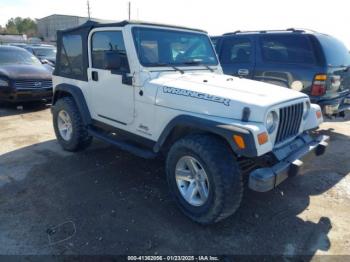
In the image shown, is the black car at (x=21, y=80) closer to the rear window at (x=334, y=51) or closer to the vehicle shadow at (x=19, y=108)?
the vehicle shadow at (x=19, y=108)

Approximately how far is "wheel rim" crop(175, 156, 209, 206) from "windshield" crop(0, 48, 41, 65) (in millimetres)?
7703

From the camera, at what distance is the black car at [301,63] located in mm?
5371

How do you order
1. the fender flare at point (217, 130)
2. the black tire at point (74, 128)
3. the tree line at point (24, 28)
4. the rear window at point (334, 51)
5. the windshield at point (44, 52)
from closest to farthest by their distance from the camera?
the fender flare at point (217, 130) → the black tire at point (74, 128) → the rear window at point (334, 51) → the windshield at point (44, 52) → the tree line at point (24, 28)

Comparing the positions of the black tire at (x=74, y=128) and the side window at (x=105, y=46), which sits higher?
Result: the side window at (x=105, y=46)

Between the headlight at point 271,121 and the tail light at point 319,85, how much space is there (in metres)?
2.88

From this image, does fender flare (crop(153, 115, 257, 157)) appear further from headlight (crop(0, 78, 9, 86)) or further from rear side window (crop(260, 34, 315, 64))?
headlight (crop(0, 78, 9, 86))

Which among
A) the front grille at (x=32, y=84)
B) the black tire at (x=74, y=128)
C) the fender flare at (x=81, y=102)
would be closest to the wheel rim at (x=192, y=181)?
the fender flare at (x=81, y=102)

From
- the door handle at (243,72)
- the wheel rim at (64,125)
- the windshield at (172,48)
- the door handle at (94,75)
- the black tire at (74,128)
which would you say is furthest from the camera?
the door handle at (243,72)

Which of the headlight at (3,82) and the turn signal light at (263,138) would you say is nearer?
the turn signal light at (263,138)

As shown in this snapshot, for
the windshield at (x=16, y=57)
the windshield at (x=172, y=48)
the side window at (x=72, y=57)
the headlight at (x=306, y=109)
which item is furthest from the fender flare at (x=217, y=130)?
the windshield at (x=16, y=57)

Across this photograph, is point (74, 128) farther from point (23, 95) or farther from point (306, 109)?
point (23, 95)

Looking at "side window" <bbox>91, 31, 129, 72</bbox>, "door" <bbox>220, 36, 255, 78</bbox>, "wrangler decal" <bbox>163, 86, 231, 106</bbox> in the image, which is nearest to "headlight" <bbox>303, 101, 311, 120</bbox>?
"wrangler decal" <bbox>163, 86, 231, 106</bbox>

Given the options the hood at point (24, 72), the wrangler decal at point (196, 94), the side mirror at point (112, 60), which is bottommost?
the hood at point (24, 72)

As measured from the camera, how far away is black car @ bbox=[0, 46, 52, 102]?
311 inches
